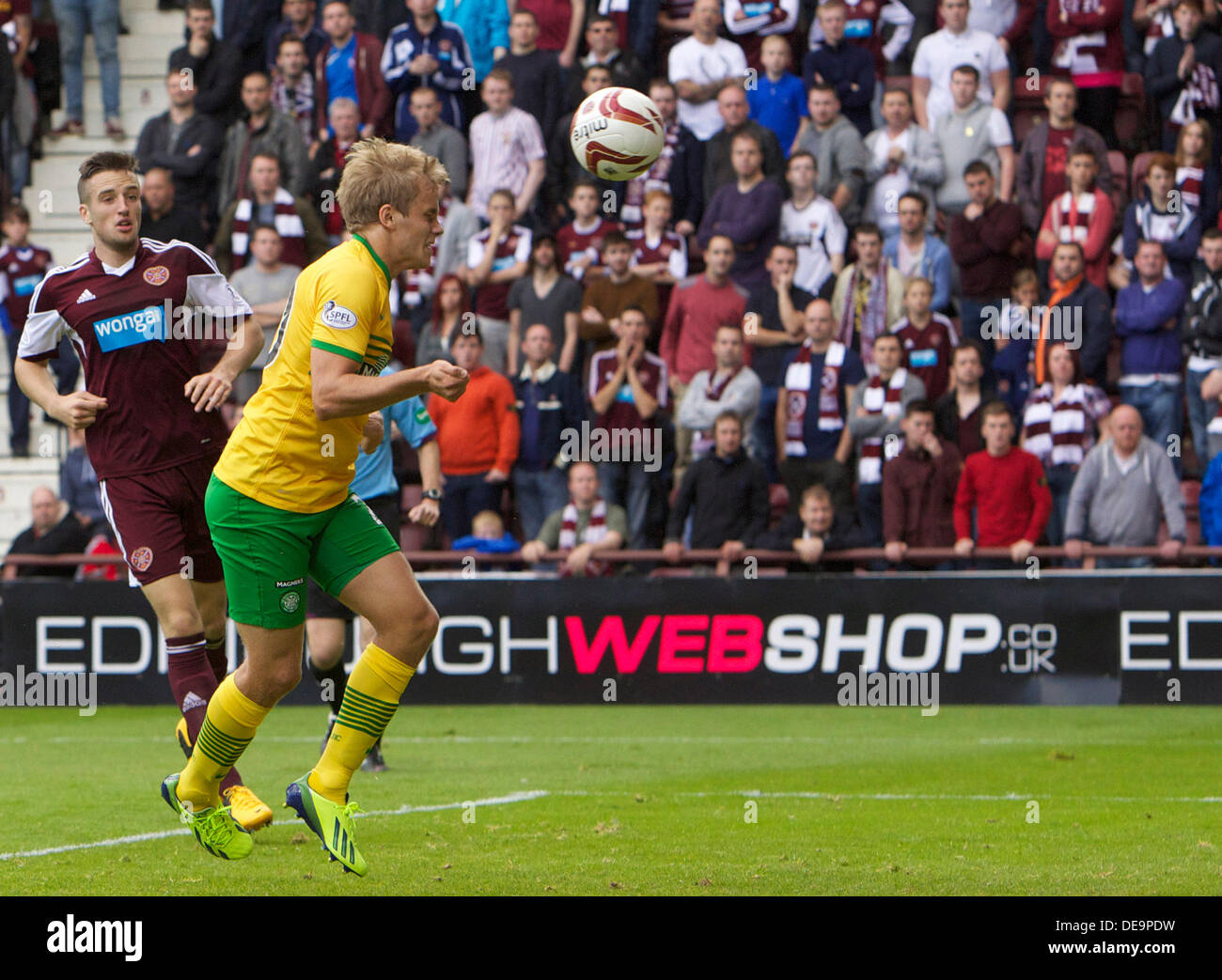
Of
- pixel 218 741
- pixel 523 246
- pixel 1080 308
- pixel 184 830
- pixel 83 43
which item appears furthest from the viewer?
pixel 83 43

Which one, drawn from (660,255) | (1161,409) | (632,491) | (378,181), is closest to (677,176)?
(660,255)

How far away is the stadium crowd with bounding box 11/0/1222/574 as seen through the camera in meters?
14.0

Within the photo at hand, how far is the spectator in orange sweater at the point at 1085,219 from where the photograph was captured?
14953 millimetres

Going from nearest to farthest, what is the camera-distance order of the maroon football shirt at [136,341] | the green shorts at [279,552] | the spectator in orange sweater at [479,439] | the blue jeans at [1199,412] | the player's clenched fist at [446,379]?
the player's clenched fist at [446,379] → the green shorts at [279,552] → the maroon football shirt at [136,341] → the blue jeans at [1199,412] → the spectator in orange sweater at [479,439]

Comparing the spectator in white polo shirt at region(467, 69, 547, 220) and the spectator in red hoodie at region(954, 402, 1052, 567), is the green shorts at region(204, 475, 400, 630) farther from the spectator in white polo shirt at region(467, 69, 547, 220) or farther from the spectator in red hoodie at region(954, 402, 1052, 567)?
the spectator in white polo shirt at region(467, 69, 547, 220)

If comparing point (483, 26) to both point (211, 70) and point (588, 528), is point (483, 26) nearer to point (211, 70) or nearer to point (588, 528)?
point (211, 70)

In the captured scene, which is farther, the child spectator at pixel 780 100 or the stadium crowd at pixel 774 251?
the child spectator at pixel 780 100

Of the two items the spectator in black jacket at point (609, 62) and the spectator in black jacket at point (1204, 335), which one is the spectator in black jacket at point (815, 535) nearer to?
the spectator in black jacket at point (1204, 335)

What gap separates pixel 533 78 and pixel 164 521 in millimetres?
10082

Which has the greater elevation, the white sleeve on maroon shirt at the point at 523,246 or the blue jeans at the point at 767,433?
the white sleeve on maroon shirt at the point at 523,246

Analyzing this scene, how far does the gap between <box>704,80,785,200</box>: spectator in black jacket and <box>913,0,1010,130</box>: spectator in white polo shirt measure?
4.80 feet

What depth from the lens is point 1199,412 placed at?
14.4 m

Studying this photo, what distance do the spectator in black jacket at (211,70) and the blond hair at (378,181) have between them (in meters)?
11.8

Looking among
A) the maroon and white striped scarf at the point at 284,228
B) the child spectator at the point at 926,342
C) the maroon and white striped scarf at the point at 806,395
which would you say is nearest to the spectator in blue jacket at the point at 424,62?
the maroon and white striped scarf at the point at 284,228
